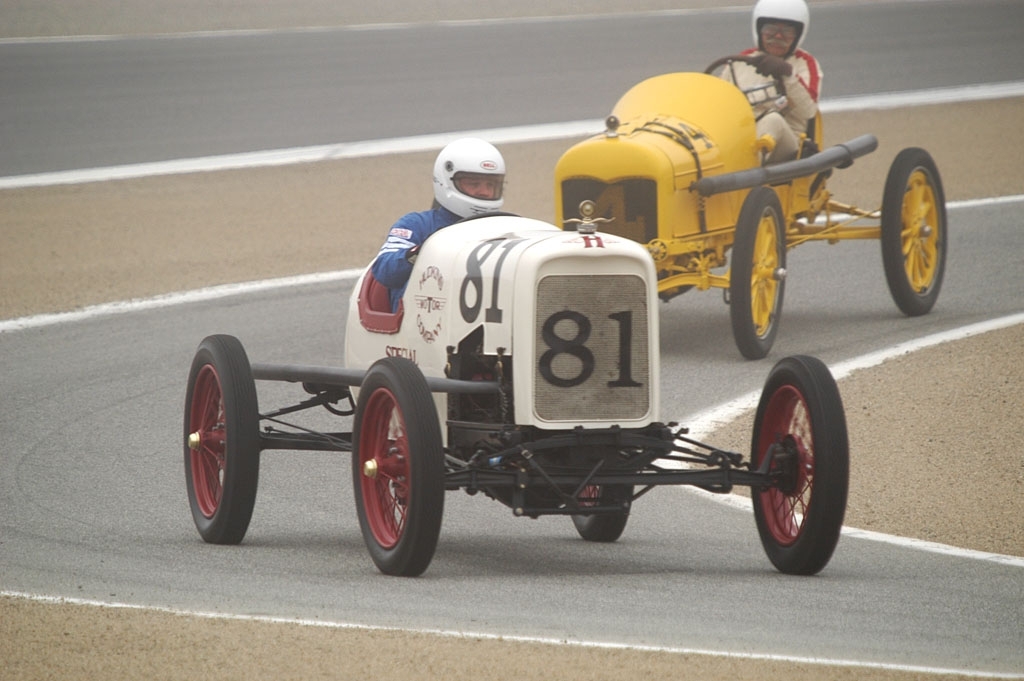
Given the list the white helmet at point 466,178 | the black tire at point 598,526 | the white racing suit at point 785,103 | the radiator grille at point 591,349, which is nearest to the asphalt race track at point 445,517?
the black tire at point 598,526

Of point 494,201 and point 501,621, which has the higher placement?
point 494,201

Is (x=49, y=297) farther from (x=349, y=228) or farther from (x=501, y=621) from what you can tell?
(x=501, y=621)

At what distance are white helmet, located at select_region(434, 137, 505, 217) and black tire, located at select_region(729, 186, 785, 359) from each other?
395 centimetres

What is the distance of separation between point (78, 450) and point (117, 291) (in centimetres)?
504

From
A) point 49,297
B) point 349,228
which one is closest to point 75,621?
point 49,297

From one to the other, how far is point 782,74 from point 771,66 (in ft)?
0.38

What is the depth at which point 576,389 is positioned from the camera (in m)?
7.22

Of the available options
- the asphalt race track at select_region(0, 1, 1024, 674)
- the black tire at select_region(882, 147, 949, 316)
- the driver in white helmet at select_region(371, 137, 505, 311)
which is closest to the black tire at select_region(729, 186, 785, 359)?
the asphalt race track at select_region(0, 1, 1024, 674)

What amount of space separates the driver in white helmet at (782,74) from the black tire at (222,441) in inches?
238

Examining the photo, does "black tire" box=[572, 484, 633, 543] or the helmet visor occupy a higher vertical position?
the helmet visor

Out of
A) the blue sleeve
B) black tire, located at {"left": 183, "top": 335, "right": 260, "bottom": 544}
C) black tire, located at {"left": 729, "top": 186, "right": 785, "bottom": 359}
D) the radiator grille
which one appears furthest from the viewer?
black tire, located at {"left": 729, "top": 186, "right": 785, "bottom": 359}

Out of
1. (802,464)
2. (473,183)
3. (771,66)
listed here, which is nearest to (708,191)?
(771,66)

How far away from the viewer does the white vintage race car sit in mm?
6887

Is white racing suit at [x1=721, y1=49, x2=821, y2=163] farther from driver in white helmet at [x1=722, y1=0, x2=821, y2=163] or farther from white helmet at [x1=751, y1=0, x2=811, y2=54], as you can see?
white helmet at [x1=751, y1=0, x2=811, y2=54]
